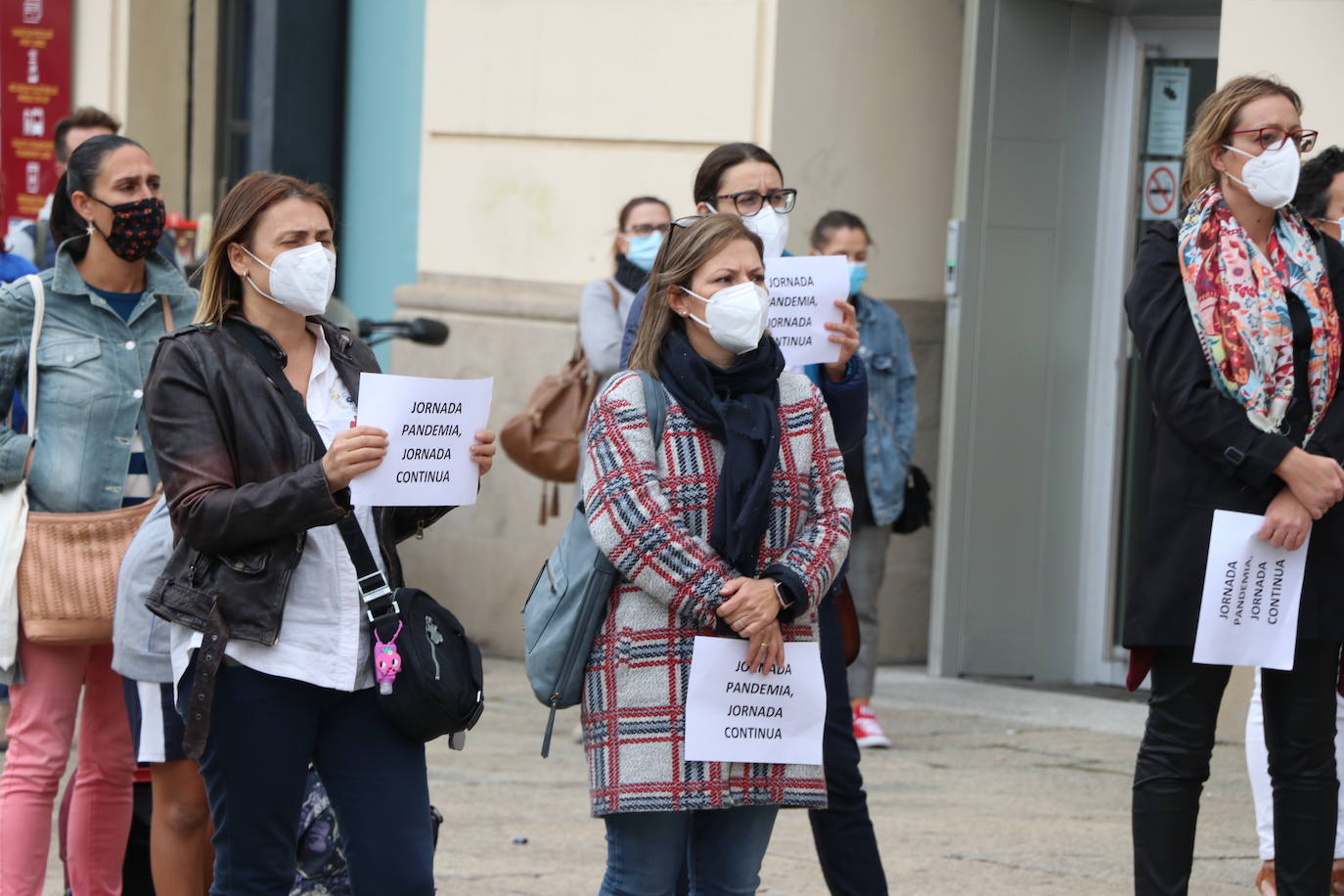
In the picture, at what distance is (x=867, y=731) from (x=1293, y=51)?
292cm

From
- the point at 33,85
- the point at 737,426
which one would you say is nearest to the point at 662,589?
the point at 737,426

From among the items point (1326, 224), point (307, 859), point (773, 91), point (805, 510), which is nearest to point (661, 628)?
point (805, 510)

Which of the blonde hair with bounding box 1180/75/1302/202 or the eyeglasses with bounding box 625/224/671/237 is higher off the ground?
the blonde hair with bounding box 1180/75/1302/202

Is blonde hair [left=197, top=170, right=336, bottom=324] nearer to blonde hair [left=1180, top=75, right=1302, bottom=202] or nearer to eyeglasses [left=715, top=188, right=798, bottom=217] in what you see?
eyeglasses [left=715, top=188, right=798, bottom=217]

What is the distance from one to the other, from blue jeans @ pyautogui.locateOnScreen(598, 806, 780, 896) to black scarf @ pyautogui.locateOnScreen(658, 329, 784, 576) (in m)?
0.50

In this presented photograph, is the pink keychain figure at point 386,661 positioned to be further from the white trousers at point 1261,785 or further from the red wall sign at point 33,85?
the red wall sign at point 33,85

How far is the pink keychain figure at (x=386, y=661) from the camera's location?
3867 millimetres

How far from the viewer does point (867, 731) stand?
7762 millimetres

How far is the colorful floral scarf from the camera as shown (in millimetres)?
4582

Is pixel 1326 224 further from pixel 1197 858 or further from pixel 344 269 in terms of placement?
pixel 344 269

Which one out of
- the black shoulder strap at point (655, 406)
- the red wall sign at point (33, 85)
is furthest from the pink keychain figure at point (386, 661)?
the red wall sign at point (33, 85)

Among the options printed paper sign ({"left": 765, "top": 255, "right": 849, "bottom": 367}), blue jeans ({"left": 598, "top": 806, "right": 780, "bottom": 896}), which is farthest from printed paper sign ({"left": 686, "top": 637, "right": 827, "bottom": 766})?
printed paper sign ({"left": 765, "top": 255, "right": 849, "bottom": 367})

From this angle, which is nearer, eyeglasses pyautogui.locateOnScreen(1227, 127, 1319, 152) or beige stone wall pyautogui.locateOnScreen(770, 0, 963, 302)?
eyeglasses pyautogui.locateOnScreen(1227, 127, 1319, 152)

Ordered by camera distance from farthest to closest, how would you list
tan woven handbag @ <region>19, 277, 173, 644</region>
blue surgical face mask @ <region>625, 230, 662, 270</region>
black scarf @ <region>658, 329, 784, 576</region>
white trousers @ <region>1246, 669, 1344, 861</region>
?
blue surgical face mask @ <region>625, 230, 662, 270</region> < white trousers @ <region>1246, 669, 1344, 861</region> < tan woven handbag @ <region>19, 277, 173, 644</region> < black scarf @ <region>658, 329, 784, 576</region>
